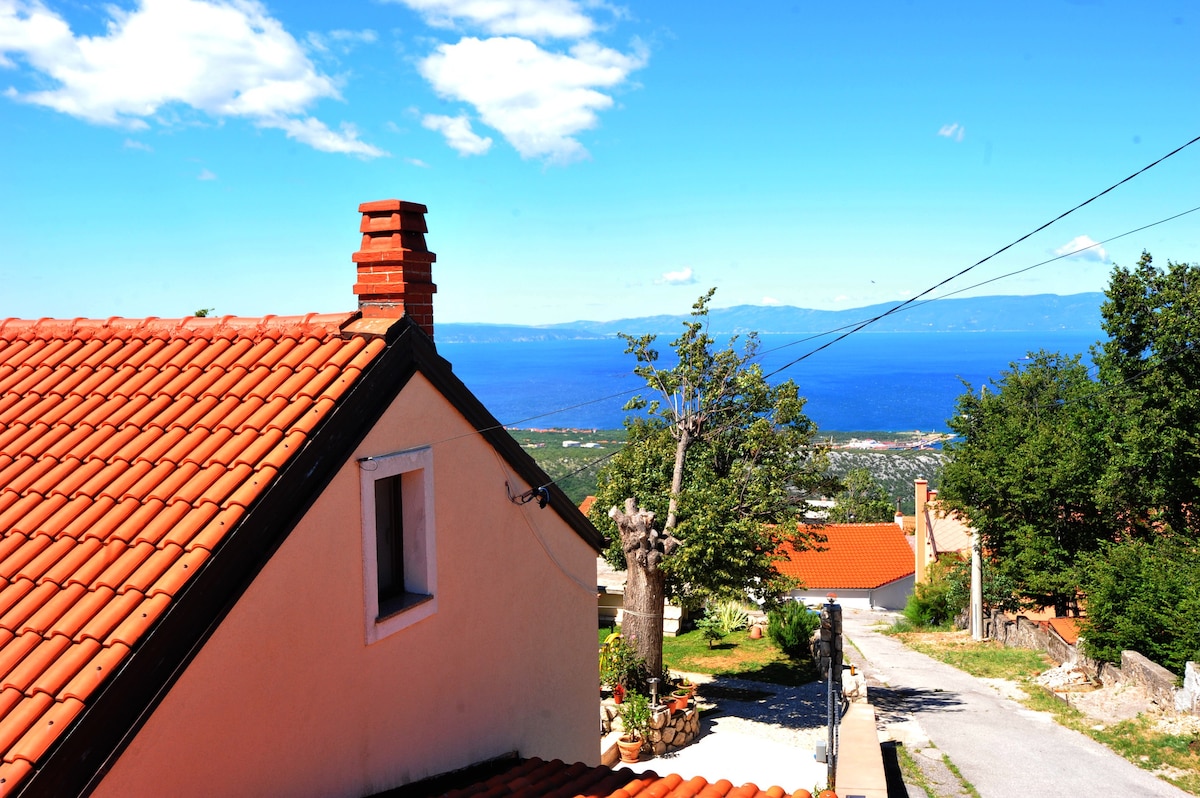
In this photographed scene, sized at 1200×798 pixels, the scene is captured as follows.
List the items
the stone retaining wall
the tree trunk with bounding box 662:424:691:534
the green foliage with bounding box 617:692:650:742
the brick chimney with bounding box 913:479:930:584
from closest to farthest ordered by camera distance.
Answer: the green foliage with bounding box 617:692:650:742, the stone retaining wall, the tree trunk with bounding box 662:424:691:534, the brick chimney with bounding box 913:479:930:584

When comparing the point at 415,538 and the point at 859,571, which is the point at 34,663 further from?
the point at 859,571

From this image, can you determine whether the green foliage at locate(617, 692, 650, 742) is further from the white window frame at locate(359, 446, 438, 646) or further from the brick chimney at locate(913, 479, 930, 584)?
the brick chimney at locate(913, 479, 930, 584)

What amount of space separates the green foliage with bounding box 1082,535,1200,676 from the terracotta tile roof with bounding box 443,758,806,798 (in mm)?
14816

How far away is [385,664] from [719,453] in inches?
680


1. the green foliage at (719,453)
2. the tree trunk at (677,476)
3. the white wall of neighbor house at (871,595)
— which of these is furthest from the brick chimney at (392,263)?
the white wall of neighbor house at (871,595)

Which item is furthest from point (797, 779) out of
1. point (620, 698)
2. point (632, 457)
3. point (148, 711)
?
point (148, 711)

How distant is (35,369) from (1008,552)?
31.2 m

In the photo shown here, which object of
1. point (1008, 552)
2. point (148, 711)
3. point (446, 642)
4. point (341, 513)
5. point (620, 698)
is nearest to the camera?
point (148, 711)

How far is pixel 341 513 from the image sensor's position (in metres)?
5.55

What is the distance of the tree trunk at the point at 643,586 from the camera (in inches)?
711

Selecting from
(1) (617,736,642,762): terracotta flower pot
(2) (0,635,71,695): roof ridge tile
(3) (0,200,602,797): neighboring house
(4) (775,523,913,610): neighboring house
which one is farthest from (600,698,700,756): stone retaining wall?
(4) (775,523,913,610): neighboring house

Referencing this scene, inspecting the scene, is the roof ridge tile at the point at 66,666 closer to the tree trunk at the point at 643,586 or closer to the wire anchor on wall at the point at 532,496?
the wire anchor on wall at the point at 532,496

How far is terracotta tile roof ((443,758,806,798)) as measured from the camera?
20.5 ft

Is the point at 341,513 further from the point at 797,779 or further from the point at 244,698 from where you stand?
the point at 797,779
